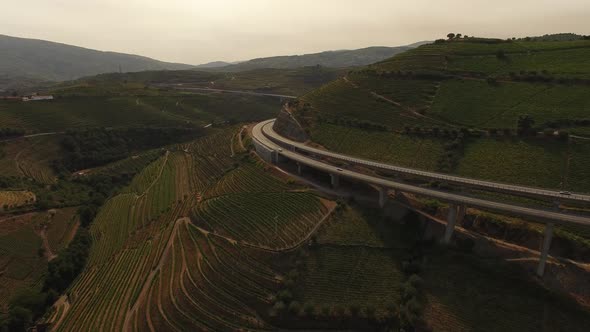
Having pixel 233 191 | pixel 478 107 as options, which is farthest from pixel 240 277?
pixel 478 107

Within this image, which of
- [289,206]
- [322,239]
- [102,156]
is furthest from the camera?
[102,156]

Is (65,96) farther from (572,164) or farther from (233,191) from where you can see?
(572,164)

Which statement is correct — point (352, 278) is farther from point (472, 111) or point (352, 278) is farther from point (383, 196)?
point (472, 111)

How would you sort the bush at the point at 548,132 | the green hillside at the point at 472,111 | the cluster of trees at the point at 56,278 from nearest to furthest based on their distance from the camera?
the cluster of trees at the point at 56,278, the green hillside at the point at 472,111, the bush at the point at 548,132

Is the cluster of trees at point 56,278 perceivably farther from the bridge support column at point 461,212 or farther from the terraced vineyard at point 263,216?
the bridge support column at point 461,212

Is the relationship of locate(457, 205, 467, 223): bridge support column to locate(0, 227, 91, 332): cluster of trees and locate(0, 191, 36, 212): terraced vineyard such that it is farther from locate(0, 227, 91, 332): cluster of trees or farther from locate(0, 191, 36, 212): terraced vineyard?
locate(0, 191, 36, 212): terraced vineyard

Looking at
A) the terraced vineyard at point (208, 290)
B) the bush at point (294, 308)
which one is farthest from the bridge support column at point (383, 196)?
the bush at point (294, 308)

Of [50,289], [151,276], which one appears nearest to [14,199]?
[50,289]

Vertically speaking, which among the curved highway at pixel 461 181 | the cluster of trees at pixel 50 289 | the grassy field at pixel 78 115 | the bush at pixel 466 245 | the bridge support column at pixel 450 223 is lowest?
the cluster of trees at pixel 50 289
